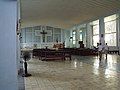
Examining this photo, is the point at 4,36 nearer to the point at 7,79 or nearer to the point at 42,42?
the point at 7,79

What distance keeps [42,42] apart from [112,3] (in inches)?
729

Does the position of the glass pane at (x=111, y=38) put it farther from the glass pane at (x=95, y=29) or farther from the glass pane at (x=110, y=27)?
the glass pane at (x=95, y=29)

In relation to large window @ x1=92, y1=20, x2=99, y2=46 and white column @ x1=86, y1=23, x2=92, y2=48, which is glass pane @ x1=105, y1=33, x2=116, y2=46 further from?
white column @ x1=86, y1=23, x2=92, y2=48

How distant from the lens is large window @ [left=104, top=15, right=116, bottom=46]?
20150mm

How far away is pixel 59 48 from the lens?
18.2 meters

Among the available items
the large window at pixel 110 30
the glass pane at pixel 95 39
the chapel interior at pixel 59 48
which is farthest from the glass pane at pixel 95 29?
the large window at pixel 110 30

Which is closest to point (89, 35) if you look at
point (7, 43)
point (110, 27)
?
point (110, 27)

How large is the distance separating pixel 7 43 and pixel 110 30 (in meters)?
19.2

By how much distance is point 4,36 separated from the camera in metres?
2.32

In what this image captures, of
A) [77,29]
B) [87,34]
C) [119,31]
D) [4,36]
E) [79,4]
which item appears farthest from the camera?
[77,29]

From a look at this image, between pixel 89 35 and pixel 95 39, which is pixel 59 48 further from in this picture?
pixel 89 35

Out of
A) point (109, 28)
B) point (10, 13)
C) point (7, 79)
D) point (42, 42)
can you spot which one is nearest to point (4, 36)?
point (10, 13)

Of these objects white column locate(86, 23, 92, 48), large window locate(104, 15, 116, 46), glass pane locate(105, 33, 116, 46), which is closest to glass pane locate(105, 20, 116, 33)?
large window locate(104, 15, 116, 46)

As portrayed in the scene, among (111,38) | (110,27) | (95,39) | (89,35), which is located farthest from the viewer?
(89,35)
